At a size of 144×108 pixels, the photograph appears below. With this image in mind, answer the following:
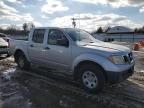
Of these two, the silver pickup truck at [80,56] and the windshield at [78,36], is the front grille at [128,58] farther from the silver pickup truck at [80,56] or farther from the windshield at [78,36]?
the windshield at [78,36]

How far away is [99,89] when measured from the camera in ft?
20.6

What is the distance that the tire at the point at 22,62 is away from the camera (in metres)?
9.34

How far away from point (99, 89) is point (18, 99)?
86.8 inches

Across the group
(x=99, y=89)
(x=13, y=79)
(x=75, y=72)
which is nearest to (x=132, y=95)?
(x=99, y=89)

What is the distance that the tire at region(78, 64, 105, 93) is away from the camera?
20.3 feet

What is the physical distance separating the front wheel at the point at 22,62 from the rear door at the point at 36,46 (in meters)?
0.56

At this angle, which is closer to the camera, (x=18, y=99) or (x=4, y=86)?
(x=18, y=99)

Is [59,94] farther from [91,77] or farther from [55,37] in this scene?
[55,37]

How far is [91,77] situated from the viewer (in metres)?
6.44

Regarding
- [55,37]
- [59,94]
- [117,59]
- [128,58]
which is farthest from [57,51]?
[128,58]

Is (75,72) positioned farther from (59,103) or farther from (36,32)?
(36,32)

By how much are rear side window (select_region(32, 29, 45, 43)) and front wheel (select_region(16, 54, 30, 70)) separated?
3.71 feet

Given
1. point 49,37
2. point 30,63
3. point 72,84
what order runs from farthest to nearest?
point 30,63 < point 49,37 < point 72,84

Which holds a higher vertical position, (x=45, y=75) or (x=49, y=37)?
(x=49, y=37)
